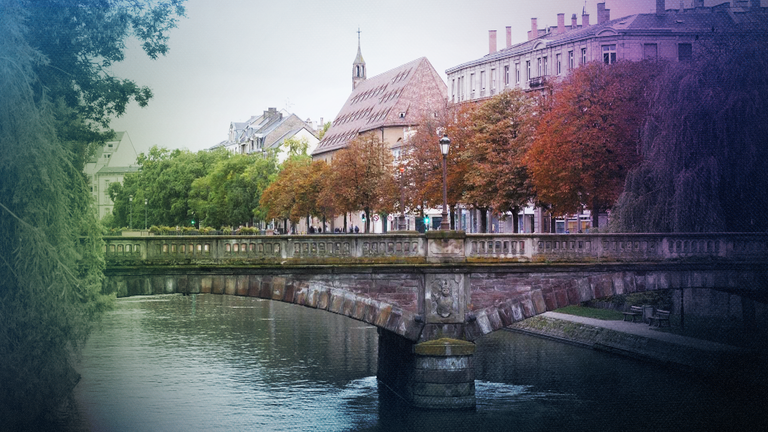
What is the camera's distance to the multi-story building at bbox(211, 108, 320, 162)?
509 feet

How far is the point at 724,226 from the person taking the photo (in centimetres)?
3822

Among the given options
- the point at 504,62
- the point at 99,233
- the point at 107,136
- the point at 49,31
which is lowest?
the point at 99,233

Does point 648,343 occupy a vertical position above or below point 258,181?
below

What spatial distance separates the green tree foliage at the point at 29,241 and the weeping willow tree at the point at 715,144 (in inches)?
942

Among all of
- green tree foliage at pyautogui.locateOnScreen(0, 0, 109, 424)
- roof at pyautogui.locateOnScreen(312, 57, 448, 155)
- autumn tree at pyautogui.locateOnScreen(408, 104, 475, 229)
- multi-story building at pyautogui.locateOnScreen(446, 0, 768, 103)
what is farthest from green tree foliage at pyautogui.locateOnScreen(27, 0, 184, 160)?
roof at pyautogui.locateOnScreen(312, 57, 448, 155)

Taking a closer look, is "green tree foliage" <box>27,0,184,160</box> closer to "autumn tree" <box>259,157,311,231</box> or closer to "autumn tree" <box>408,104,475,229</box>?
"autumn tree" <box>408,104,475,229</box>

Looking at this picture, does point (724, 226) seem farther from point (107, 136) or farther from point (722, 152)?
point (107, 136)

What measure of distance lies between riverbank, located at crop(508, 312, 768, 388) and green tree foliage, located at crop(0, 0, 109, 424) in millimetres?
22375

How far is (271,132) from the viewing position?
163 m

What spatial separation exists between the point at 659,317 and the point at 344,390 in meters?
Result: 14.7

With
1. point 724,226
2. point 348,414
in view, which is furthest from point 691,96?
point 348,414

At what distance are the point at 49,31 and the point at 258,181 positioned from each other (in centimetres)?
8682

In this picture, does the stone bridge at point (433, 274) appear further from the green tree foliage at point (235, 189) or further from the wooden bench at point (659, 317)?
the green tree foliage at point (235, 189)

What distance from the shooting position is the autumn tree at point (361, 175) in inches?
3221
